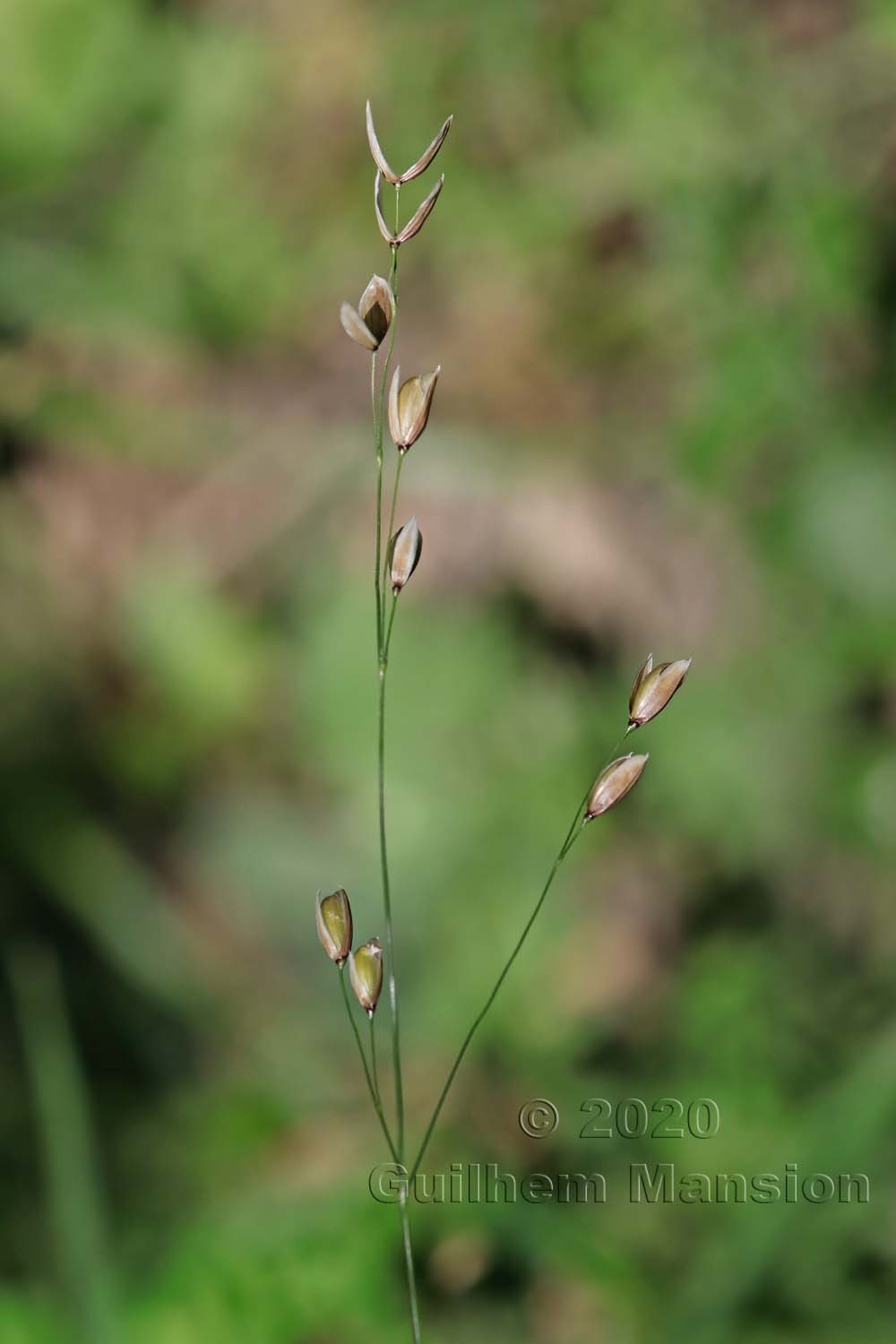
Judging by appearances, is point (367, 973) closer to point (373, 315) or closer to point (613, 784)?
point (613, 784)

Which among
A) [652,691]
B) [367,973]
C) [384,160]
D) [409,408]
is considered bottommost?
[367,973]

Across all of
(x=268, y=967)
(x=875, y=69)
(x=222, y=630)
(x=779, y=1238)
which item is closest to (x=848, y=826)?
(x=779, y=1238)

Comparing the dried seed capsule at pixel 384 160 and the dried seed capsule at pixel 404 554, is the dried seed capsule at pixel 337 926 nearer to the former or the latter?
the dried seed capsule at pixel 404 554

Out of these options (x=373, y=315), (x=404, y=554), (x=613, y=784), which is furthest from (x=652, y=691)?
(x=373, y=315)

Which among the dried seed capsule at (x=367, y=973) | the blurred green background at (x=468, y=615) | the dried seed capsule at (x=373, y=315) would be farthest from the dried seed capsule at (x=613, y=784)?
the blurred green background at (x=468, y=615)

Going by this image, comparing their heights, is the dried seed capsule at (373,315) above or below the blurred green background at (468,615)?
above

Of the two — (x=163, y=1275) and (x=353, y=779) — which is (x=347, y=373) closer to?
(x=353, y=779)

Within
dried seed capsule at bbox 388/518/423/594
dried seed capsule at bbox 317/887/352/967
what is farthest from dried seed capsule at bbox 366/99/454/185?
dried seed capsule at bbox 317/887/352/967
